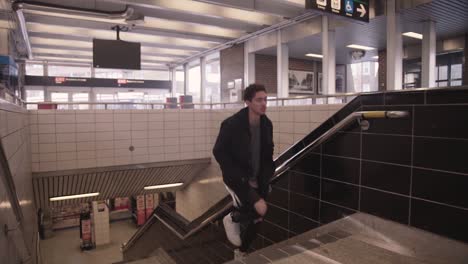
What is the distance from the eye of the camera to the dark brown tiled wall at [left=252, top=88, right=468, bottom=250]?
2.00 meters

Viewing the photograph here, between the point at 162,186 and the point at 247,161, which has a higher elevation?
the point at 247,161

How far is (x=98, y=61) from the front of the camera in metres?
6.22

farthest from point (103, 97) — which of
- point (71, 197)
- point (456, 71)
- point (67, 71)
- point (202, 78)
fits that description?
point (456, 71)

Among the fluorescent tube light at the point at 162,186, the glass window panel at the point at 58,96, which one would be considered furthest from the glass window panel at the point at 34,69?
the fluorescent tube light at the point at 162,186

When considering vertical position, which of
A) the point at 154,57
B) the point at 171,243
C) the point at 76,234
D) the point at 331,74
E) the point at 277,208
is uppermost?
the point at 154,57

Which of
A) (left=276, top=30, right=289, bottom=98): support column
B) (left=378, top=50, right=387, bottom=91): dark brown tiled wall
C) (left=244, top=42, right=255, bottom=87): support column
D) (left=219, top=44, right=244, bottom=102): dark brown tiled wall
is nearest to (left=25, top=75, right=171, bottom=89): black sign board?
Result: (left=219, top=44, right=244, bottom=102): dark brown tiled wall

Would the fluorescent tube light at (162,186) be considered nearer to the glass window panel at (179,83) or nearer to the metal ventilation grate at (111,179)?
Answer: the metal ventilation grate at (111,179)

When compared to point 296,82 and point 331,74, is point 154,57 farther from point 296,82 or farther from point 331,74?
point 331,74

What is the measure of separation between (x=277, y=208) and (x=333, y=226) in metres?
1.03

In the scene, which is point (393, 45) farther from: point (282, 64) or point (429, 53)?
point (282, 64)

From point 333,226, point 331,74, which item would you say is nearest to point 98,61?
point 331,74

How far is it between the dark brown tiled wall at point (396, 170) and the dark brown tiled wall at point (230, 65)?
19.0 feet

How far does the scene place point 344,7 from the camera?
4.02 m

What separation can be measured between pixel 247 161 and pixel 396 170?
1.11m
